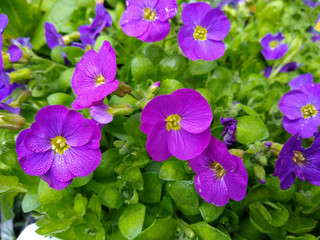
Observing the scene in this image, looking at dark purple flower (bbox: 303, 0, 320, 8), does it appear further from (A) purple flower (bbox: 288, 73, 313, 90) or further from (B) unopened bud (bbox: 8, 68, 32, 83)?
(B) unopened bud (bbox: 8, 68, 32, 83)

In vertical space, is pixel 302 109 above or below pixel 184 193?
above

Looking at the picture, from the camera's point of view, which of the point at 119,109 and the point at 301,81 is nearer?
the point at 119,109

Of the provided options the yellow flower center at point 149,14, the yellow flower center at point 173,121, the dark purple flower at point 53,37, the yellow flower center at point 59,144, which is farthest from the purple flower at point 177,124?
the dark purple flower at point 53,37

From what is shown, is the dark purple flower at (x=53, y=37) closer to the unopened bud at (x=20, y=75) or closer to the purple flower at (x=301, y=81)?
the unopened bud at (x=20, y=75)

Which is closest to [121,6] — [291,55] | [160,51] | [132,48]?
[132,48]

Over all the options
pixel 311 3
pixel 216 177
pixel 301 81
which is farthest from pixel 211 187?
pixel 311 3

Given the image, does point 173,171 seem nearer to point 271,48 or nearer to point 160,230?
point 160,230
